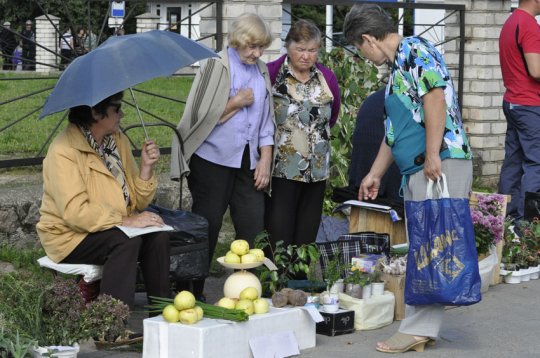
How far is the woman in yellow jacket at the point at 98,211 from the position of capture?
586 cm

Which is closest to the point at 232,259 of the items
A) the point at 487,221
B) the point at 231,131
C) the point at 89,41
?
the point at 231,131

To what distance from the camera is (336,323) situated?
6.29 m

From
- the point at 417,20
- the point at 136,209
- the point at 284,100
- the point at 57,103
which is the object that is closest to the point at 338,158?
the point at 284,100

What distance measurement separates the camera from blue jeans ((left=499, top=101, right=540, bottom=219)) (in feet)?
28.9

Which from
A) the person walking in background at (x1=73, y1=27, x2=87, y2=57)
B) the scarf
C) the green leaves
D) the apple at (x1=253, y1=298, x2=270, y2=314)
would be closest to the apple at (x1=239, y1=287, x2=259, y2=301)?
the apple at (x1=253, y1=298, x2=270, y2=314)

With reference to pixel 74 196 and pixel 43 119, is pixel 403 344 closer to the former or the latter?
pixel 74 196

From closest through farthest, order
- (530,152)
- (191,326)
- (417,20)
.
A: (191,326) → (530,152) → (417,20)

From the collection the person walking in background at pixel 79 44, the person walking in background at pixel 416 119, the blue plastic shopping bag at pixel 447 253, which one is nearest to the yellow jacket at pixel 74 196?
the person walking in background at pixel 416 119

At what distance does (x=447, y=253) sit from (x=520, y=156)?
3562 mm

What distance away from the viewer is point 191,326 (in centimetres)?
547

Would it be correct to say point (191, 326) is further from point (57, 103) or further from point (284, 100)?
point (284, 100)

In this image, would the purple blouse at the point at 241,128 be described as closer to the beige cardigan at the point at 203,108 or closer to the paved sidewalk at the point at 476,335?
the beige cardigan at the point at 203,108

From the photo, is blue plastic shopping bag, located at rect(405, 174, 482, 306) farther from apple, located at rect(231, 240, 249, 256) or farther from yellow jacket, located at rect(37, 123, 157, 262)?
yellow jacket, located at rect(37, 123, 157, 262)

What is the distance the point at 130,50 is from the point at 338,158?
3.63m
